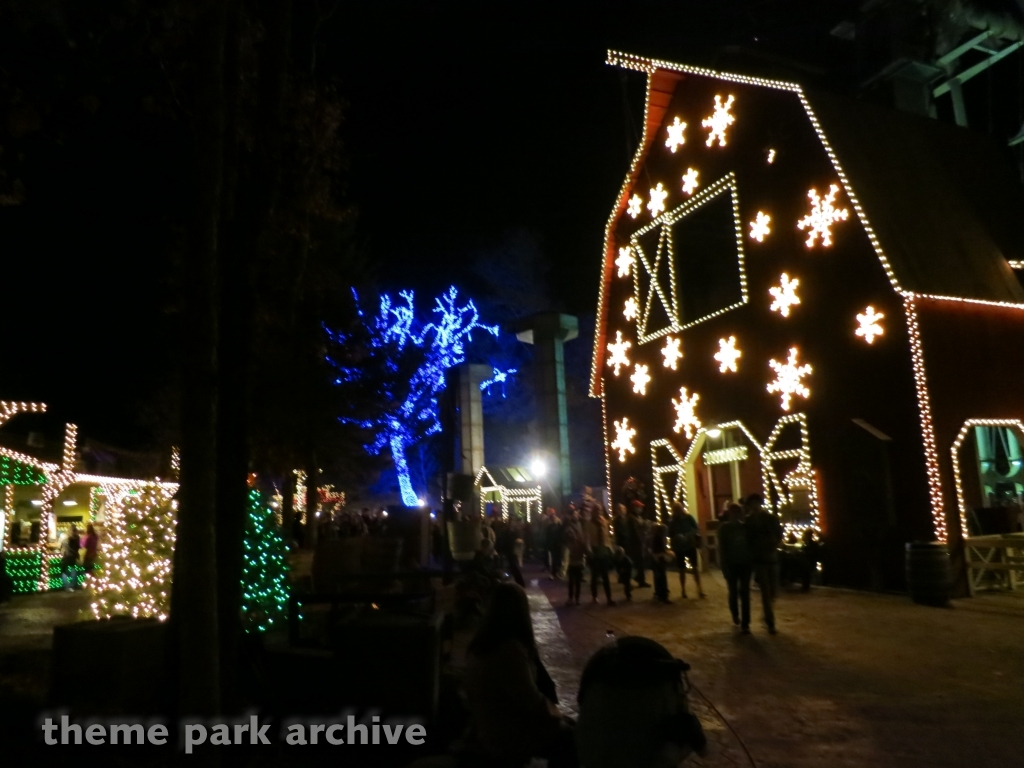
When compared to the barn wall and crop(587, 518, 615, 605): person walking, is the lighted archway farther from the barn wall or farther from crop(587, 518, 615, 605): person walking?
crop(587, 518, 615, 605): person walking

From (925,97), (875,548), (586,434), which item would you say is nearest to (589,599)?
(875,548)

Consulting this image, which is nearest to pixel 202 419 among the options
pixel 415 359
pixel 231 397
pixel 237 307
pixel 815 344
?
pixel 231 397

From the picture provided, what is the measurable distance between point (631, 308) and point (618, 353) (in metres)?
1.26

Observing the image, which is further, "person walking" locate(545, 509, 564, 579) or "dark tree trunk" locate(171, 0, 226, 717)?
"person walking" locate(545, 509, 564, 579)

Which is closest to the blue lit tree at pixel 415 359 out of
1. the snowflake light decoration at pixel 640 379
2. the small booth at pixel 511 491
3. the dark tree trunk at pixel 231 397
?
the small booth at pixel 511 491

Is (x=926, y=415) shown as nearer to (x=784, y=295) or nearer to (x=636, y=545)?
(x=784, y=295)

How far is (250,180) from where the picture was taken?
599 centimetres

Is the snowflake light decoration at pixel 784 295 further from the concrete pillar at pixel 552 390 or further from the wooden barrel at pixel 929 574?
the concrete pillar at pixel 552 390

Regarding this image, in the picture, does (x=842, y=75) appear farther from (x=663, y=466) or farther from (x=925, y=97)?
(x=663, y=466)

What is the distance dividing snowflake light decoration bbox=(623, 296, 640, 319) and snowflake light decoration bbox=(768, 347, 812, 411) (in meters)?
5.03

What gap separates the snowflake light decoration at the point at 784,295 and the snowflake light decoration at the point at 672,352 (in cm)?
320

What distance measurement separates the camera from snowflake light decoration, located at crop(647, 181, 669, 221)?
19156 mm

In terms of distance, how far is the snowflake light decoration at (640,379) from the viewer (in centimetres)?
2009

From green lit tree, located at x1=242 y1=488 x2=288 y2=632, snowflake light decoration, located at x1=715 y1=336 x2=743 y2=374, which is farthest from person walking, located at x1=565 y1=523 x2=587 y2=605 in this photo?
snowflake light decoration, located at x1=715 y1=336 x2=743 y2=374
